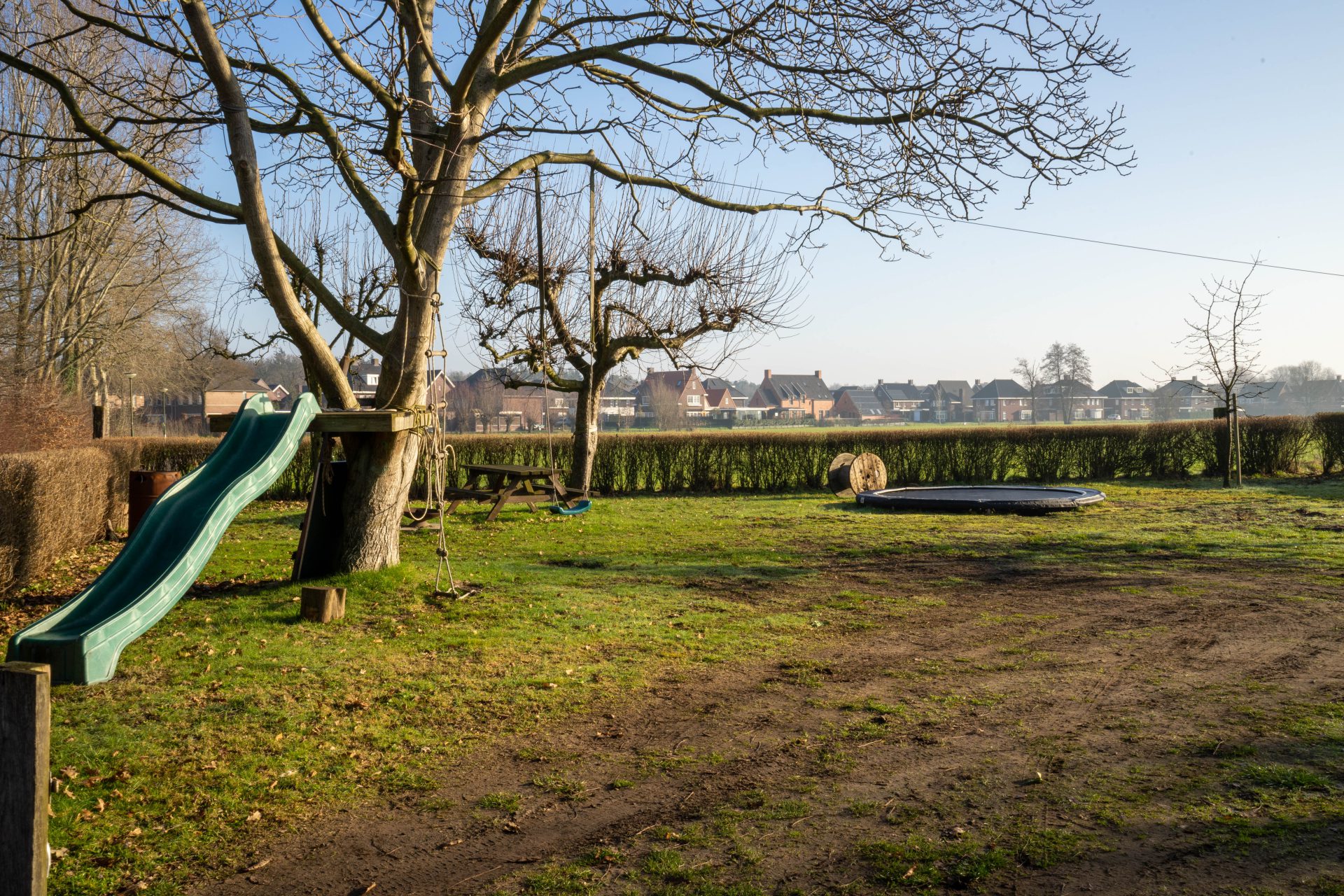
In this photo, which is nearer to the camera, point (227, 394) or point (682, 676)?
point (682, 676)

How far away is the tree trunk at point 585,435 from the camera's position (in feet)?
52.7

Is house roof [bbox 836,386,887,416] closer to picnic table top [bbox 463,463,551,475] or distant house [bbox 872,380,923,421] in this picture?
distant house [bbox 872,380,923,421]

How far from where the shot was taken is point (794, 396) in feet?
348

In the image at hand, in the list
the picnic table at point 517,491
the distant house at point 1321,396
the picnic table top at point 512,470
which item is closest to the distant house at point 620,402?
the distant house at point 1321,396

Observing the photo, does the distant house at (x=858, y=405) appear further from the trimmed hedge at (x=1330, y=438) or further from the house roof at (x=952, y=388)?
the trimmed hedge at (x=1330, y=438)

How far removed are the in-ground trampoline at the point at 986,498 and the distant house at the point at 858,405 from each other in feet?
285

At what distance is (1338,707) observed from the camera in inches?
184

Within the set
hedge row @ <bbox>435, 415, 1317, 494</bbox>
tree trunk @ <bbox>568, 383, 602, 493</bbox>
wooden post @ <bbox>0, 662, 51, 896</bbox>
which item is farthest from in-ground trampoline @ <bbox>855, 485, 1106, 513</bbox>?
wooden post @ <bbox>0, 662, 51, 896</bbox>

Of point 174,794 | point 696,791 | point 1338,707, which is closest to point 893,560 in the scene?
point 1338,707

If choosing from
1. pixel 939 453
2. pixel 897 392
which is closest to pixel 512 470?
pixel 939 453

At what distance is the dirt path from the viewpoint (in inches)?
121

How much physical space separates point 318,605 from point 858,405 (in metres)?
110

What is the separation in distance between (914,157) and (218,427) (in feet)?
20.3

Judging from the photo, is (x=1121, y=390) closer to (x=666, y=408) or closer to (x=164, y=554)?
(x=666, y=408)
